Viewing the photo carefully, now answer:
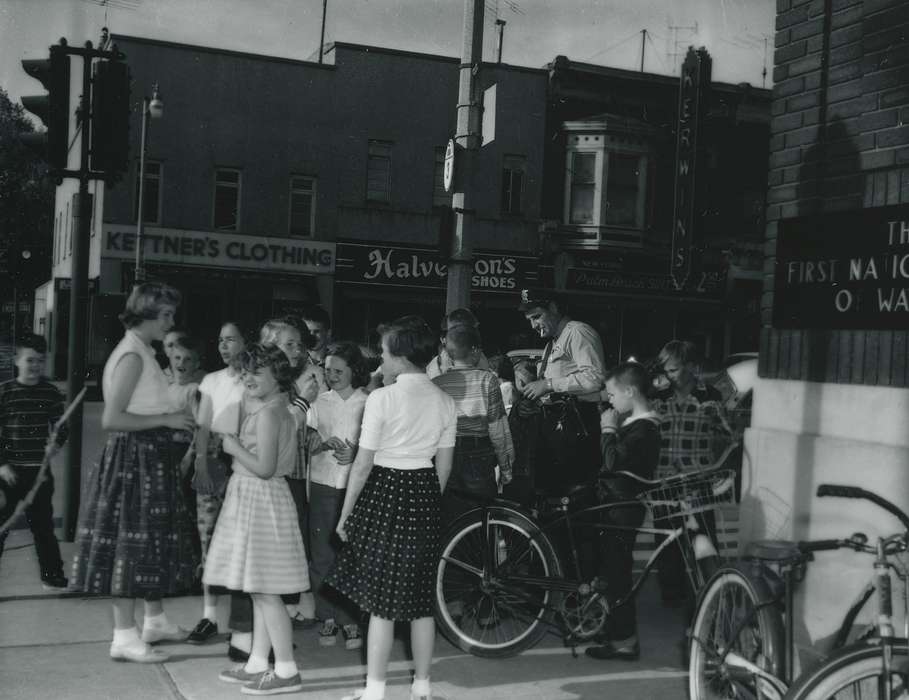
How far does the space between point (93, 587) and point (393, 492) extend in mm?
1570

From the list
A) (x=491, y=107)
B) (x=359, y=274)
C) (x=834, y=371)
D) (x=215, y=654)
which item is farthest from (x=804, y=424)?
(x=359, y=274)

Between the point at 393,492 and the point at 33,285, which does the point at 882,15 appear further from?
the point at 33,285

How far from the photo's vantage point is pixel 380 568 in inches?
175

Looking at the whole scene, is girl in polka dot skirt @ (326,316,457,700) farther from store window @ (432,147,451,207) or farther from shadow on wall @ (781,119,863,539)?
store window @ (432,147,451,207)

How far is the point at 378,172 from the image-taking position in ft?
86.9

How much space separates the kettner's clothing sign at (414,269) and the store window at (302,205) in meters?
1.00

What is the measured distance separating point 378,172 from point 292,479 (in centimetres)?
2158

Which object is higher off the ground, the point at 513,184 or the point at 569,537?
the point at 513,184

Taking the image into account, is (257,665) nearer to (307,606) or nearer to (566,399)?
(307,606)

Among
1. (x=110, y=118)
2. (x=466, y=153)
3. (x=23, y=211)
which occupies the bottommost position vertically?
(x=110, y=118)

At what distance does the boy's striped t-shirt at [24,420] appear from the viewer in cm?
637

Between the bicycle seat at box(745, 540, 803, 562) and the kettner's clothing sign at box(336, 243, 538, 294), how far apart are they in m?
21.8

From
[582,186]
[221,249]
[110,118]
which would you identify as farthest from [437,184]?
[110,118]

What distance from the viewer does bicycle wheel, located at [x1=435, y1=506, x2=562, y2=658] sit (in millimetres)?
5316
